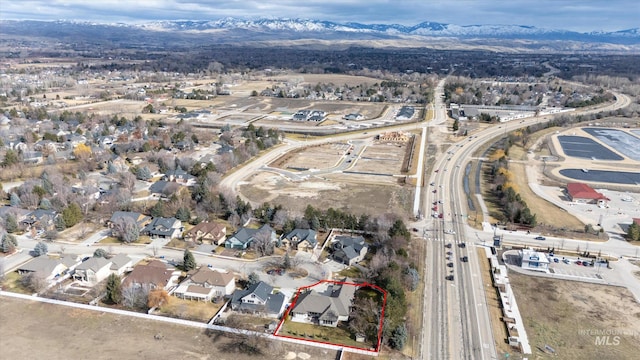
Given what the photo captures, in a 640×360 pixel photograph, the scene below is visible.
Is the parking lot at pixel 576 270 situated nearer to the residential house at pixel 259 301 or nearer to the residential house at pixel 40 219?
the residential house at pixel 259 301

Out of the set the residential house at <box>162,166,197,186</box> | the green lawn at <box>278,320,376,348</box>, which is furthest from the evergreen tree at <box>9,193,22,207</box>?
the green lawn at <box>278,320,376,348</box>

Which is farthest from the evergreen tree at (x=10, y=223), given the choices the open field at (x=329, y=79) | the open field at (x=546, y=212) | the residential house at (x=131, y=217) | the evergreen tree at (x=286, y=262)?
the open field at (x=329, y=79)

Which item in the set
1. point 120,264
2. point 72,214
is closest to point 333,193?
point 120,264

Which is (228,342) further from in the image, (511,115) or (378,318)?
(511,115)

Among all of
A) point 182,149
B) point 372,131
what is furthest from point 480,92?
point 182,149

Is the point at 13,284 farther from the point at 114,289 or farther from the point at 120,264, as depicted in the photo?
the point at 114,289

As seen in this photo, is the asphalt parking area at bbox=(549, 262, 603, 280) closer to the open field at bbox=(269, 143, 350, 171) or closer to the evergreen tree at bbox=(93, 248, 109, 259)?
the open field at bbox=(269, 143, 350, 171)
